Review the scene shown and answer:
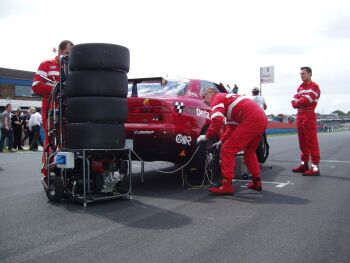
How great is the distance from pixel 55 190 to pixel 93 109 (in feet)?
3.55

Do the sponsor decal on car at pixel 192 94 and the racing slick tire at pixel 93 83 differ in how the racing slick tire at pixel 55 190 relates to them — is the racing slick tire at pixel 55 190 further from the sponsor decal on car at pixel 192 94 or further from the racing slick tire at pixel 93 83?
the sponsor decal on car at pixel 192 94

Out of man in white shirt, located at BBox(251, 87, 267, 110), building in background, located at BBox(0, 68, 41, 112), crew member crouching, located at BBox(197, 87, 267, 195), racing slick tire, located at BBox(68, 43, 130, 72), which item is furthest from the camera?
building in background, located at BBox(0, 68, 41, 112)

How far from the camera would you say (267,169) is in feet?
27.7

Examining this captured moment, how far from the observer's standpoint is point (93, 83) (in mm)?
4629

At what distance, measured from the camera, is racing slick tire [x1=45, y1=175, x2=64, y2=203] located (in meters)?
4.75

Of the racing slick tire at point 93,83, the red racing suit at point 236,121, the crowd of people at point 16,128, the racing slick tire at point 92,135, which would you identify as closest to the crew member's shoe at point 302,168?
the red racing suit at point 236,121

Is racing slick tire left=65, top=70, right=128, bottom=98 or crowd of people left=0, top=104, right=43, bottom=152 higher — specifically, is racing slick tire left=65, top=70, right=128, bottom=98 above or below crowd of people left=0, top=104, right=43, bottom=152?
above

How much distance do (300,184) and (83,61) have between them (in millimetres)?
3919

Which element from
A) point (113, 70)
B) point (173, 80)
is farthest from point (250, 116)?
point (113, 70)

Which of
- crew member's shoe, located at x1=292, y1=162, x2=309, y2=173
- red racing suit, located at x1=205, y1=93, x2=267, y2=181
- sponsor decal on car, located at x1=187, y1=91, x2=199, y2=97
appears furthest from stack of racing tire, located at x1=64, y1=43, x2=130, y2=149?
crew member's shoe, located at x1=292, y1=162, x2=309, y2=173

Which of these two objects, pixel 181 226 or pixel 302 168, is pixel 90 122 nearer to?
pixel 181 226

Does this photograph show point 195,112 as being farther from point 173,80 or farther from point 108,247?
point 108,247

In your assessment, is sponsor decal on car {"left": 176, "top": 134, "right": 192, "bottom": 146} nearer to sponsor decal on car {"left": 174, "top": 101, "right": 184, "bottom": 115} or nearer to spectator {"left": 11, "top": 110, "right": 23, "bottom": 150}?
sponsor decal on car {"left": 174, "top": 101, "right": 184, "bottom": 115}

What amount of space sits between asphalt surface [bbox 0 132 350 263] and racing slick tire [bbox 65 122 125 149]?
719 millimetres
